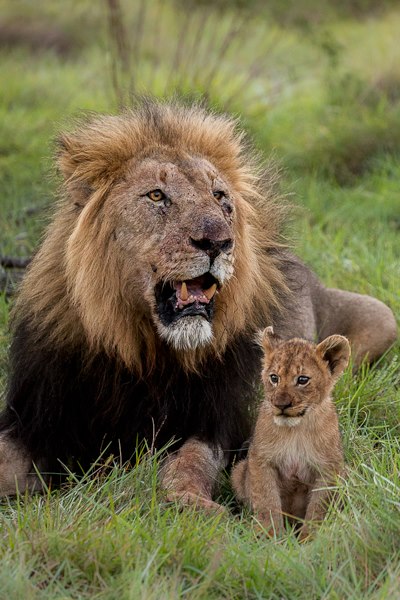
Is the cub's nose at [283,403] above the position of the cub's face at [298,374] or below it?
below

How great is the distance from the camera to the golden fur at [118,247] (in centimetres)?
425

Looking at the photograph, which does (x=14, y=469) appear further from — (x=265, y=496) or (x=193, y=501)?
(x=265, y=496)

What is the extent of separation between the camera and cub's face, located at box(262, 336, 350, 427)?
3.98m

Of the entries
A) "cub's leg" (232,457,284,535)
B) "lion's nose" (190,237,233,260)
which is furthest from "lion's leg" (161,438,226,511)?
"lion's nose" (190,237,233,260)

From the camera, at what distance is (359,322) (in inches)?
231

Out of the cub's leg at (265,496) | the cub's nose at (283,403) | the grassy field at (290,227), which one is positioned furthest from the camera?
the cub's leg at (265,496)

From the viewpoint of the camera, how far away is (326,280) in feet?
22.2

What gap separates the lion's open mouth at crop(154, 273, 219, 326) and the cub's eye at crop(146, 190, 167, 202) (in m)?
0.32

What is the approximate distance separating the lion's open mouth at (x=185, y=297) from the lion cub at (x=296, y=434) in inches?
10.8

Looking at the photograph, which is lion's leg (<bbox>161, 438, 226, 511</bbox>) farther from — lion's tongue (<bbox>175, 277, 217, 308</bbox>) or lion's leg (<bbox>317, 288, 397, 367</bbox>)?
lion's leg (<bbox>317, 288, 397, 367</bbox>)

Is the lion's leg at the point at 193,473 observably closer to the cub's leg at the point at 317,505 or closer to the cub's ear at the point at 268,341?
the cub's leg at the point at 317,505

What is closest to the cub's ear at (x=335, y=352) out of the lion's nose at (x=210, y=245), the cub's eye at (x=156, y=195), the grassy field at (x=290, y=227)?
the grassy field at (x=290, y=227)

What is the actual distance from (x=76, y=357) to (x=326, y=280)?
257 centimetres

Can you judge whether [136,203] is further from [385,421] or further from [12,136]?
[12,136]
